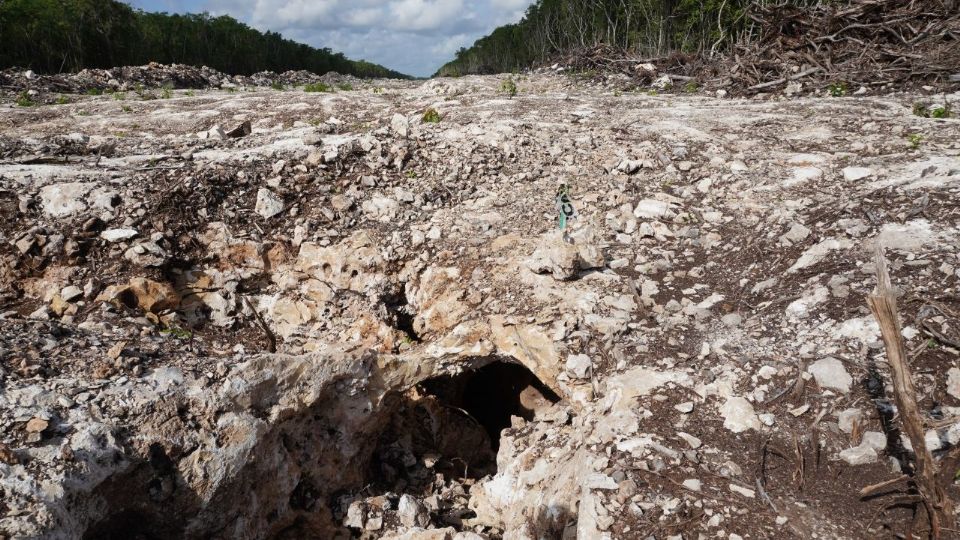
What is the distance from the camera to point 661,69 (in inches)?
431

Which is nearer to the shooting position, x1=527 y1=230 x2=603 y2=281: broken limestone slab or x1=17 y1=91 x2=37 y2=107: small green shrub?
x1=527 y1=230 x2=603 y2=281: broken limestone slab

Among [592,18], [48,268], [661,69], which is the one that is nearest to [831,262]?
[48,268]

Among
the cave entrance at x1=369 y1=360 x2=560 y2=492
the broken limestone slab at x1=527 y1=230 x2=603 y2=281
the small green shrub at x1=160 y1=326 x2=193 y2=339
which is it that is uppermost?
the broken limestone slab at x1=527 y1=230 x2=603 y2=281

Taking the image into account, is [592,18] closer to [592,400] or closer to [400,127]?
[400,127]

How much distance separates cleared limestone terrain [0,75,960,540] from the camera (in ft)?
9.30

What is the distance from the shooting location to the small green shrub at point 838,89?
25.2 ft

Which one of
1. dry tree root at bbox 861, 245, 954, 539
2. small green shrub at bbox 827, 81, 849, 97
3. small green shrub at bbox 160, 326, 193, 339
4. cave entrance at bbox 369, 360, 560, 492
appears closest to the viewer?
dry tree root at bbox 861, 245, 954, 539

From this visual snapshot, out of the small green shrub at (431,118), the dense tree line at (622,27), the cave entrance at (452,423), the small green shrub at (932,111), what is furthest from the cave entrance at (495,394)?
the dense tree line at (622,27)

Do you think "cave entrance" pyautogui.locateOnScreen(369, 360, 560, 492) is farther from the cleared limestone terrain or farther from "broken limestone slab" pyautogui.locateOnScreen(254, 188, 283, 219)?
"broken limestone slab" pyautogui.locateOnScreen(254, 188, 283, 219)

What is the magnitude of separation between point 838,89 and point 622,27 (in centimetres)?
2799

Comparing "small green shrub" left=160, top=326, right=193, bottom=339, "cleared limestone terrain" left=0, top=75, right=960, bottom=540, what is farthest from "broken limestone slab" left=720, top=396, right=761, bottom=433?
"small green shrub" left=160, top=326, right=193, bottom=339

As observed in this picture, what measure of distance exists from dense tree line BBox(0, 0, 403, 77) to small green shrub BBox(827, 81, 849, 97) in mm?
24269

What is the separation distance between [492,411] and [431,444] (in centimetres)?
76

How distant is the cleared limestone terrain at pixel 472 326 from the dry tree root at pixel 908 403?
18 centimetres
